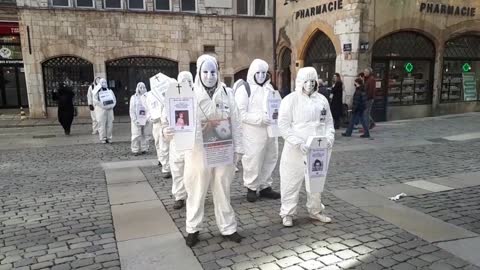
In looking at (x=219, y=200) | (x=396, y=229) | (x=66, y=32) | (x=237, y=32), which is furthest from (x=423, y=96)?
(x=66, y=32)

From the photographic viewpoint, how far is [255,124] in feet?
17.0

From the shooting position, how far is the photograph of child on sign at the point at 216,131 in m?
3.81

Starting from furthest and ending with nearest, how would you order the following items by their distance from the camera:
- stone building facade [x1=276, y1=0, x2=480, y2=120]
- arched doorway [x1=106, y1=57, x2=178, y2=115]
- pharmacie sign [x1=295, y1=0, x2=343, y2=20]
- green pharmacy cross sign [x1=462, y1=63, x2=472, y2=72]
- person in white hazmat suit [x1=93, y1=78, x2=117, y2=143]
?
1. arched doorway [x1=106, y1=57, x2=178, y2=115]
2. green pharmacy cross sign [x1=462, y1=63, x2=472, y2=72]
3. pharmacie sign [x1=295, y1=0, x2=343, y2=20]
4. stone building facade [x1=276, y1=0, x2=480, y2=120]
5. person in white hazmat suit [x1=93, y1=78, x2=117, y2=143]

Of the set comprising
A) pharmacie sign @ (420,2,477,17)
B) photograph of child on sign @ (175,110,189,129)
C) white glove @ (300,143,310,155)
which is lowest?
white glove @ (300,143,310,155)

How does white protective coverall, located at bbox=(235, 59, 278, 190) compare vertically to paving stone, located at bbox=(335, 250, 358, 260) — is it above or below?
above

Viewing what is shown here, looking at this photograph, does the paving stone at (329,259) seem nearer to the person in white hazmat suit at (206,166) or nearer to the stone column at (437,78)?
the person in white hazmat suit at (206,166)

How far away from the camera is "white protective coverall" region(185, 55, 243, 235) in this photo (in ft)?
12.5

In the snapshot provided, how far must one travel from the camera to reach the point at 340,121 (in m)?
12.6

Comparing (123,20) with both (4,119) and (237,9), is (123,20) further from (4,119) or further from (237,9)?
(4,119)

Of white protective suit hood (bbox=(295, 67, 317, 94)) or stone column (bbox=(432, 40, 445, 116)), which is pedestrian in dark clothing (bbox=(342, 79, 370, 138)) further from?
white protective suit hood (bbox=(295, 67, 317, 94))

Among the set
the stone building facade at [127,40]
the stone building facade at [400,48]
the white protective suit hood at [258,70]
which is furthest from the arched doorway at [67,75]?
the white protective suit hood at [258,70]

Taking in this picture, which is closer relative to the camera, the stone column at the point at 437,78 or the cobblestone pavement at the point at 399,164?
the cobblestone pavement at the point at 399,164

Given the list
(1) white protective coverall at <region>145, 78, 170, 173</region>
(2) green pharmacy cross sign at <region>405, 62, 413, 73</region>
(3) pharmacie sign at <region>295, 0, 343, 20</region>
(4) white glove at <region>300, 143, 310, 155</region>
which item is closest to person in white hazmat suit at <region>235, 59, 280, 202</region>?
(4) white glove at <region>300, 143, 310, 155</region>

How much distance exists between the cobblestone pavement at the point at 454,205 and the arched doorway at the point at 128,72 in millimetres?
13178
